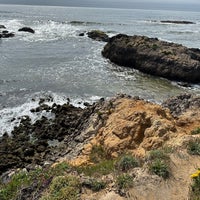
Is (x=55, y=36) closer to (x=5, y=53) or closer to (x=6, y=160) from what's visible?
(x=5, y=53)

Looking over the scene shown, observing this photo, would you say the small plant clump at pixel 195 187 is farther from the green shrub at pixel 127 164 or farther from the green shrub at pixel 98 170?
the green shrub at pixel 98 170

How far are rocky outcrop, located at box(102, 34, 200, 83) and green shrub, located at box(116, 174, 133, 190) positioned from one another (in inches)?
1419

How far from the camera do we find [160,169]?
37.5 ft

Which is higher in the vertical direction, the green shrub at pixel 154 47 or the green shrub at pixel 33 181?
the green shrub at pixel 33 181

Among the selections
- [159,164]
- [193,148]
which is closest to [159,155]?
[159,164]

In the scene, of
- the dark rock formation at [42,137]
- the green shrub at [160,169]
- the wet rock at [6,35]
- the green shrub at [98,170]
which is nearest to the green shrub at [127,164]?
the green shrub at [98,170]

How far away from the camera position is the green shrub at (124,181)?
10.9m

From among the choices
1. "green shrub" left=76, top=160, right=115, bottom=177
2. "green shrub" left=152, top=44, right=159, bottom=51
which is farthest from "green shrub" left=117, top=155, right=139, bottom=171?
"green shrub" left=152, top=44, right=159, bottom=51

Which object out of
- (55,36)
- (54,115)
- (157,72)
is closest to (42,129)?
(54,115)

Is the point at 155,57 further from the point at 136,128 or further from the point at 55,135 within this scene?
the point at 136,128

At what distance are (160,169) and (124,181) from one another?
1.17 meters

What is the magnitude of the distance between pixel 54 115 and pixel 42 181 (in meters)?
20.1

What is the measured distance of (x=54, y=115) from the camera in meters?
32.0

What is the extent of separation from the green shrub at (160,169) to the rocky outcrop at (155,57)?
35.4 m
